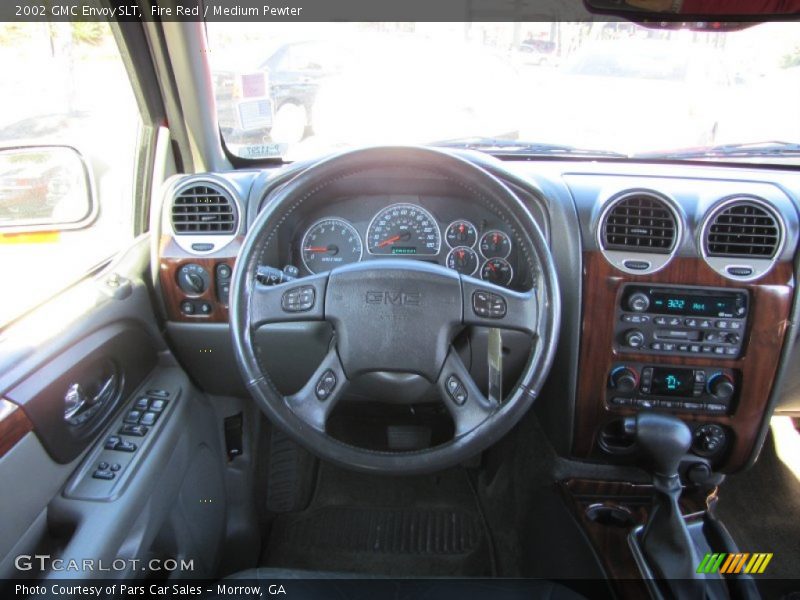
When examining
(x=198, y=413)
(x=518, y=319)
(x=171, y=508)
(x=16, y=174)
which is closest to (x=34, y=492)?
(x=171, y=508)

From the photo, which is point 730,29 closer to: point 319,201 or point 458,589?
point 319,201

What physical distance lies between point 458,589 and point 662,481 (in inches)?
26.3

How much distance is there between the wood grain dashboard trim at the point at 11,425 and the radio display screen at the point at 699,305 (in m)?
1.77

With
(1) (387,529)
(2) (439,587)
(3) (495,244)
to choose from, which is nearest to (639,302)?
(3) (495,244)

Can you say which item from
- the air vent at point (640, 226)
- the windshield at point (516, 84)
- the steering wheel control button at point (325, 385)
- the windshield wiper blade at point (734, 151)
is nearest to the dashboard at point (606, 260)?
the air vent at point (640, 226)

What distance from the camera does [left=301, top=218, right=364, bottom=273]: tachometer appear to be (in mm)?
2002

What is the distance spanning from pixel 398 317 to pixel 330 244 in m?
0.59

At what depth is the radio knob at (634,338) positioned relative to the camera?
6.31 ft

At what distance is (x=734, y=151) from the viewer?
7.38ft

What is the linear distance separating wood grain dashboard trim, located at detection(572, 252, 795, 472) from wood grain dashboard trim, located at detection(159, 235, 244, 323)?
1.19m

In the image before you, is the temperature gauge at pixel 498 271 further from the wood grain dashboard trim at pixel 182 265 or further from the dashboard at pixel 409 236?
the wood grain dashboard trim at pixel 182 265

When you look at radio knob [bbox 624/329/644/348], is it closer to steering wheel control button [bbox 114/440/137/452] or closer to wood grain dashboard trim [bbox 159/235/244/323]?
wood grain dashboard trim [bbox 159/235/244/323]

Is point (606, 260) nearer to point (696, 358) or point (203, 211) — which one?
point (696, 358)

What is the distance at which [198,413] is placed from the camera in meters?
2.23
